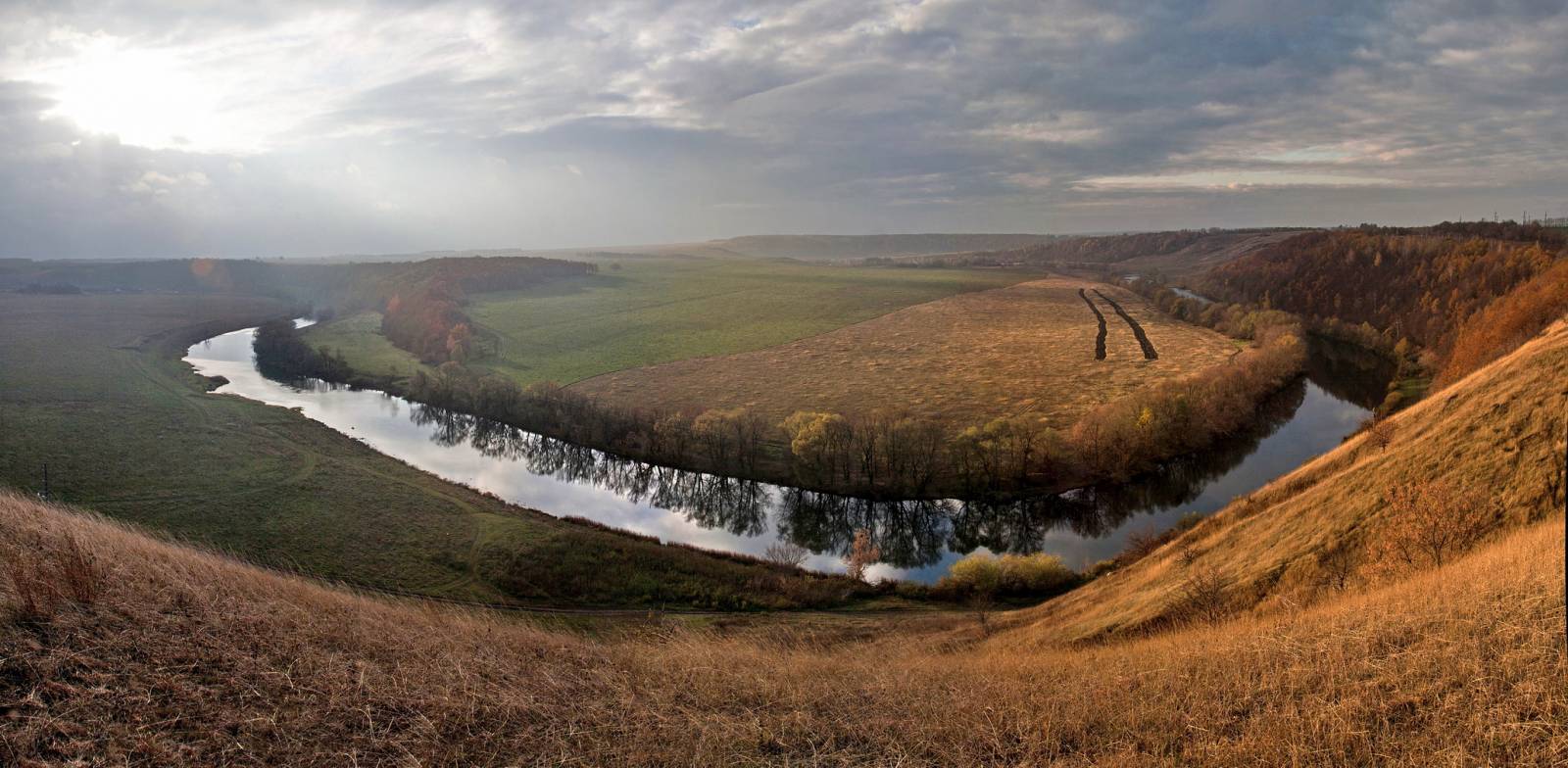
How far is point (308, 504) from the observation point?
33625 mm

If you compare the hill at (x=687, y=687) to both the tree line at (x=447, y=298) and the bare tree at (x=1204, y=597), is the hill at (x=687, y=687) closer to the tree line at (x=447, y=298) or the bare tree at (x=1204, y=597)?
the bare tree at (x=1204, y=597)

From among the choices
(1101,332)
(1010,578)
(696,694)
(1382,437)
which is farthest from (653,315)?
(696,694)

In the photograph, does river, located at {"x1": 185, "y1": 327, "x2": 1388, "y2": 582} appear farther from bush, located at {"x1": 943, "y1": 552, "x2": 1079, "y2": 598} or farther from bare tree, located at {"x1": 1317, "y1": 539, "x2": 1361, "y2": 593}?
bare tree, located at {"x1": 1317, "y1": 539, "x2": 1361, "y2": 593}

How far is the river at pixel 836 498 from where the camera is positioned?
34.5 m

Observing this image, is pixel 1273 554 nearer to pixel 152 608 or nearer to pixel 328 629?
pixel 328 629

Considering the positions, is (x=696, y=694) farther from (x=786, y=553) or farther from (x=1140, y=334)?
(x=1140, y=334)

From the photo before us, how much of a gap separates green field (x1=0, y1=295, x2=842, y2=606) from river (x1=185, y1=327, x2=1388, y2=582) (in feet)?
13.2

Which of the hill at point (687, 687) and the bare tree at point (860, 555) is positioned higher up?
the hill at point (687, 687)

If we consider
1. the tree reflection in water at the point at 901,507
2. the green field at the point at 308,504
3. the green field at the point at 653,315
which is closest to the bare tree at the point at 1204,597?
the green field at the point at 308,504

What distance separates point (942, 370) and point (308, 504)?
48.0 meters

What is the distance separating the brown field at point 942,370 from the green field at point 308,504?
2062 cm

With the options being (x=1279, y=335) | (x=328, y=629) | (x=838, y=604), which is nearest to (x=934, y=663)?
(x=328, y=629)

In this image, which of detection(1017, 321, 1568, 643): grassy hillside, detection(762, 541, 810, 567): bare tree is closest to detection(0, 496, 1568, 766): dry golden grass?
detection(1017, 321, 1568, 643): grassy hillside

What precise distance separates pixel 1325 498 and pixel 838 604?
15264 millimetres
